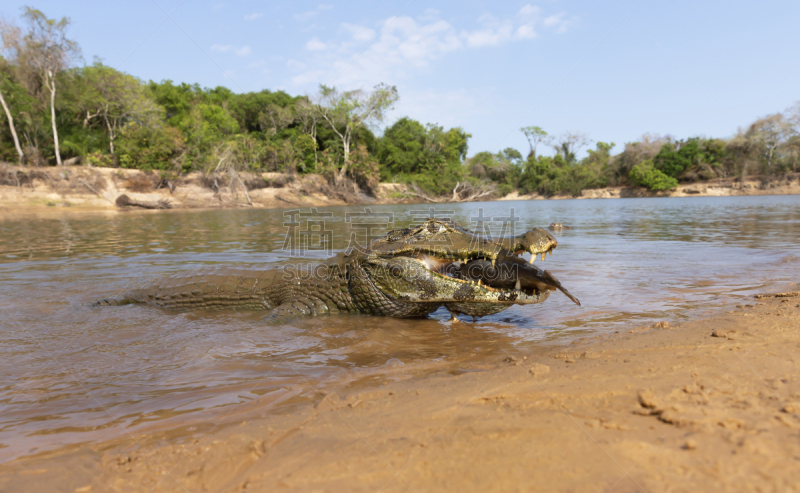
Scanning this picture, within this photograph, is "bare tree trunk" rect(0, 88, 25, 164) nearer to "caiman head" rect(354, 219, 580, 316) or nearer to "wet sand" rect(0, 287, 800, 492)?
"caiman head" rect(354, 219, 580, 316)

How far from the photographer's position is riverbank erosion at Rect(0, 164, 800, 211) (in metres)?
25.8

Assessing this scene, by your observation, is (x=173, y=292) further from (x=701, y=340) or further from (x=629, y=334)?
(x=701, y=340)

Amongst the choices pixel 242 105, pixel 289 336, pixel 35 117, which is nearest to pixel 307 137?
pixel 242 105

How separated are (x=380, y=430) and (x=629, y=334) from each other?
2124 millimetres

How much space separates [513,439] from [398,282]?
2.19m

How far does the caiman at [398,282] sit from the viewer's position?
3.14 metres

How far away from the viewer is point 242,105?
1751 inches

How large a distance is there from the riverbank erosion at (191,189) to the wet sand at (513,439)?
30687mm

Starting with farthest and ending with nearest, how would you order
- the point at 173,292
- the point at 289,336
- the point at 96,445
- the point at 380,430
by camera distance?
the point at 173,292 → the point at 289,336 → the point at 96,445 → the point at 380,430

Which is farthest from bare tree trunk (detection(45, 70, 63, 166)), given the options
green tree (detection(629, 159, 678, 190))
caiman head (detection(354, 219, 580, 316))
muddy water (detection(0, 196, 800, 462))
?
green tree (detection(629, 159, 678, 190))

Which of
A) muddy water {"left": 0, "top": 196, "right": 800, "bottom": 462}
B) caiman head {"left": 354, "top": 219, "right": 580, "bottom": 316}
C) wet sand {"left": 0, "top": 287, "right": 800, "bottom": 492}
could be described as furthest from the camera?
caiman head {"left": 354, "top": 219, "right": 580, "bottom": 316}

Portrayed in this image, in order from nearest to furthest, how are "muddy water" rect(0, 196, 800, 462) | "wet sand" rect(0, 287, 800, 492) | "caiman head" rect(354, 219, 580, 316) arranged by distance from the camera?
1. "wet sand" rect(0, 287, 800, 492)
2. "muddy water" rect(0, 196, 800, 462)
3. "caiman head" rect(354, 219, 580, 316)

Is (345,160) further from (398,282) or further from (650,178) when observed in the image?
(398,282)

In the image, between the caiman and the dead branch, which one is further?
the dead branch
